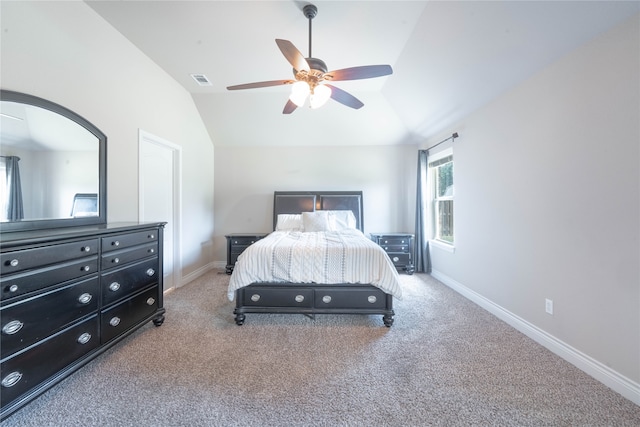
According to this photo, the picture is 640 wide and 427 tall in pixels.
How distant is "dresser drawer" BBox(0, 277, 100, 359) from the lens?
1309 millimetres

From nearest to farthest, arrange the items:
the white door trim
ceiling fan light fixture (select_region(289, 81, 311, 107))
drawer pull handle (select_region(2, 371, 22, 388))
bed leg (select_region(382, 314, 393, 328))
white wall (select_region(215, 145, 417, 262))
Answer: drawer pull handle (select_region(2, 371, 22, 388))
ceiling fan light fixture (select_region(289, 81, 311, 107))
bed leg (select_region(382, 314, 393, 328))
the white door trim
white wall (select_region(215, 145, 417, 262))

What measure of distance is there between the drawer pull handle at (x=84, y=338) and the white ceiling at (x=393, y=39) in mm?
2793

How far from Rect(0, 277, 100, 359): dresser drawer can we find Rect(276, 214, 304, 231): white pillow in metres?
2.69

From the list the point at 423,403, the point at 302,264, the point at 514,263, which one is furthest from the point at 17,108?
the point at 514,263

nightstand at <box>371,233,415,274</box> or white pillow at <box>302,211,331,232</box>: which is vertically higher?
white pillow at <box>302,211,331,232</box>

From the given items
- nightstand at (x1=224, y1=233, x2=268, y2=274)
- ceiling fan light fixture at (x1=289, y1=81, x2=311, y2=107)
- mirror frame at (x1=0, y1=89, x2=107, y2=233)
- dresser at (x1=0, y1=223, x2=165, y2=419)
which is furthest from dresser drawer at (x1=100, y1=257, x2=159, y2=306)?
ceiling fan light fixture at (x1=289, y1=81, x2=311, y2=107)

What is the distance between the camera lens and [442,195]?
13.5 ft

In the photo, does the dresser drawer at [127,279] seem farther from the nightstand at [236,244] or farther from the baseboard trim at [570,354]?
the baseboard trim at [570,354]

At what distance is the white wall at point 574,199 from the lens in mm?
1568

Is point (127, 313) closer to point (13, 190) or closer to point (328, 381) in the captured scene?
point (13, 190)

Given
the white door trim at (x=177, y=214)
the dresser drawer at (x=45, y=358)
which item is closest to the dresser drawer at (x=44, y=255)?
the dresser drawer at (x=45, y=358)

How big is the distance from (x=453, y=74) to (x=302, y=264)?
2.69 meters

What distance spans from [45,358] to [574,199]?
386cm

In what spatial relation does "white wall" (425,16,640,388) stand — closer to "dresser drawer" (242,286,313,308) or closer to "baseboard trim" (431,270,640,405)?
"baseboard trim" (431,270,640,405)
